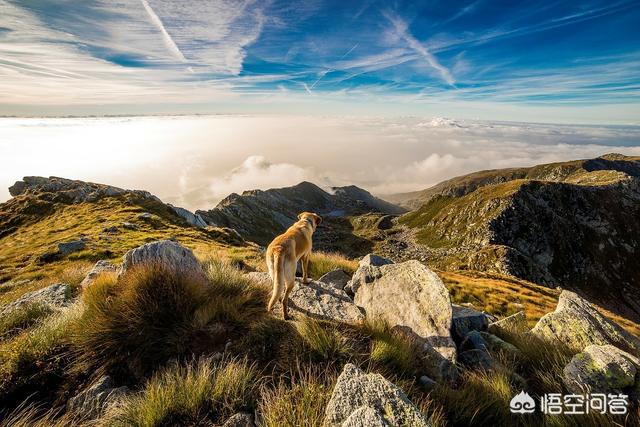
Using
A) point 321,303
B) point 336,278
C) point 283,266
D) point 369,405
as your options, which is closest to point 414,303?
point 321,303

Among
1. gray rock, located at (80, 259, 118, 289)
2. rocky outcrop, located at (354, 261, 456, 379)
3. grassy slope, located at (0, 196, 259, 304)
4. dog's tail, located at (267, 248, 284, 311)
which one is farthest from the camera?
grassy slope, located at (0, 196, 259, 304)

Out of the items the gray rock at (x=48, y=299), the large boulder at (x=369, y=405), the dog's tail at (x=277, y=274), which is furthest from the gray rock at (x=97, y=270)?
the large boulder at (x=369, y=405)

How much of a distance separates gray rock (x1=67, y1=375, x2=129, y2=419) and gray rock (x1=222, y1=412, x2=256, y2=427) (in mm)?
2064

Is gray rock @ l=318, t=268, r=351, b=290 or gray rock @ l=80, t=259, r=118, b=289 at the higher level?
gray rock @ l=80, t=259, r=118, b=289

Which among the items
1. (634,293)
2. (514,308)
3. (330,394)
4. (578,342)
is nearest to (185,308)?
(330,394)

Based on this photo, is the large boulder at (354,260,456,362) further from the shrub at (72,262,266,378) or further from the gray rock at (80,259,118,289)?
the gray rock at (80,259,118,289)

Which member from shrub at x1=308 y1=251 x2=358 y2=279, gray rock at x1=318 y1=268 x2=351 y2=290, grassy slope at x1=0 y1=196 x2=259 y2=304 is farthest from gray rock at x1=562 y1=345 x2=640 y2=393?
grassy slope at x1=0 y1=196 x2=259 y2=304

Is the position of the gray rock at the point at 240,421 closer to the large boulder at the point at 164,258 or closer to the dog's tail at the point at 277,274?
the dog's tail at the point at 277,274

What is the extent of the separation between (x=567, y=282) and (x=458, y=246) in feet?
170

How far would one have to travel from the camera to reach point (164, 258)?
9156mm

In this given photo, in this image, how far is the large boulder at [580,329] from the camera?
748cm

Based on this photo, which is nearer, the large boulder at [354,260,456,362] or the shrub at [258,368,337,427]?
the shrub at [258,368,337,427]

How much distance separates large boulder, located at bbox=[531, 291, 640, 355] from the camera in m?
7.48

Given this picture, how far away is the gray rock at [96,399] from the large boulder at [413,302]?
18.6 ft
